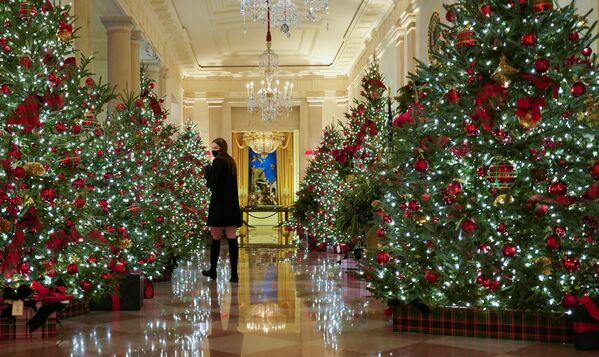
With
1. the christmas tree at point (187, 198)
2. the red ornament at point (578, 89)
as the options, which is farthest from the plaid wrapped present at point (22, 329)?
the red ornament at point (578, 89)

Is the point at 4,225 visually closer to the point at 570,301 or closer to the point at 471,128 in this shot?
the point at 471,128

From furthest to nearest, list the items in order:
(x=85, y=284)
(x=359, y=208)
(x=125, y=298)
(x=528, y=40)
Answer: (x=359, y=208)
(x=125, y=298)
(x=85, y=284)
(x=528, y=40)

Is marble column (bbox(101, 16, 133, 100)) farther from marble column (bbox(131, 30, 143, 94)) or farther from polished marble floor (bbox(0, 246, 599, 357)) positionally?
polished marble floor (bbox(0, 246, 599, 357))

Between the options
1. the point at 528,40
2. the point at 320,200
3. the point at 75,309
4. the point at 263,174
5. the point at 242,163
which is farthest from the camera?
the point at 263,174

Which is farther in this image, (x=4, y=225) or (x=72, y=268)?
(x=72, y=268)

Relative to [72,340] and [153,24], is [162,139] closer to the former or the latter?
[72,340]

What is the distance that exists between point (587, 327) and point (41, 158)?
3.62 meters

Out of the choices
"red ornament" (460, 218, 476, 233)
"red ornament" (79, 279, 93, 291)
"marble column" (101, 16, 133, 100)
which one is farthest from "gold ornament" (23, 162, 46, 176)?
"marble column" (101, 16, 133, 100)

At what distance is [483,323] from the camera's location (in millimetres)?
4797

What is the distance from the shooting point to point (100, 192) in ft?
21.7

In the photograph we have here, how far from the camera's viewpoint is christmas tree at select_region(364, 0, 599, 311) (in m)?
4.61

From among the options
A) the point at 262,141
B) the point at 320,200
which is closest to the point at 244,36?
the point at 262,141

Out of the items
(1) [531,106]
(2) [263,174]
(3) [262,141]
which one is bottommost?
(1) [531,106]

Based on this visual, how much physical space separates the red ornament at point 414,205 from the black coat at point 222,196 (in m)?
→ 3.44
